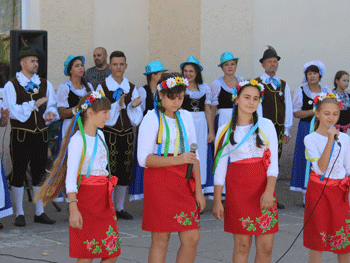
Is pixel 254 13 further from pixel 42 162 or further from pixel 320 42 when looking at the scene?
pixel 42 162

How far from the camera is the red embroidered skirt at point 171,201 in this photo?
3.73 m

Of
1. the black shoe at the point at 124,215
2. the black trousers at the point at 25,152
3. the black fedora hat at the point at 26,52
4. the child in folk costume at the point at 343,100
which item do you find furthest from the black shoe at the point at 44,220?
the child in folk costume at the point at 343,100

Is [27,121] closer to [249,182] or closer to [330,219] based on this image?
[249,182]

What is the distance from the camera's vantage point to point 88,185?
3668 millimetres

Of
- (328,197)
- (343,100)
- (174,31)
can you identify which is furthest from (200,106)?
(328,197)

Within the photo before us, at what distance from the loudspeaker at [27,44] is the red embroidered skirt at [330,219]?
11.4 ft

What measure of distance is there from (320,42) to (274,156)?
5.67 metres

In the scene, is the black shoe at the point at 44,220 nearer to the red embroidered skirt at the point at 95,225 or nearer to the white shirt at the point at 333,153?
the red embroidered skirt at the point at 95,225

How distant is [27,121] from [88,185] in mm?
2351

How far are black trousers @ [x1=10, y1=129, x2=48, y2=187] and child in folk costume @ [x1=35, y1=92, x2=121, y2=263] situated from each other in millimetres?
2088

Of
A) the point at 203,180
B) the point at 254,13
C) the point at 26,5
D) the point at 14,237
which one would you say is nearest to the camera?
the point at 14,237

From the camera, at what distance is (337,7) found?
29.7 feet

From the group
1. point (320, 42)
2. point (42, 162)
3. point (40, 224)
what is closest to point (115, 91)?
point (42, 162)

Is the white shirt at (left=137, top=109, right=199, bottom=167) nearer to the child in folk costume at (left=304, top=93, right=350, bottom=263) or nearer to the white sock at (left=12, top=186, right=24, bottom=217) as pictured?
the child in folk costume at (left=304, top=93, right=350, bottom=263)
